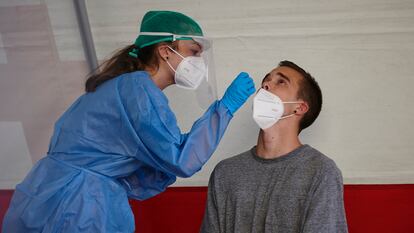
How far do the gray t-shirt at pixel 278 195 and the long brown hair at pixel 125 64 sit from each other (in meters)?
0.52

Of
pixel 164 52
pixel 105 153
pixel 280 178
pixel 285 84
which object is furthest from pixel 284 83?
pixel 105 153

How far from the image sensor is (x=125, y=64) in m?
1.34

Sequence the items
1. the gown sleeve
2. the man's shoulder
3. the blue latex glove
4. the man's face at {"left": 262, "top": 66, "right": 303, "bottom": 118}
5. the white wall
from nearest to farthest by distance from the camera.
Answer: the gown sleeve, the blue latex glove, the man's face at {"left": 262, "top": 66, "right": 303, "bottom": 118}, the man's shoulder, the white wall

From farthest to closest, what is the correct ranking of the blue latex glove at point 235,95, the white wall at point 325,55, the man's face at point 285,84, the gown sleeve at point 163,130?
1. the white wall at point 325,55
2. the man's face at point 285,84
3. the blue latex glove at point 235,95
4. the gown sleeve at point 163,130

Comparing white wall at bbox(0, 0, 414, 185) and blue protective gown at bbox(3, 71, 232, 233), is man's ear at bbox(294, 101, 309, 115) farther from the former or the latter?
white wall at bbox(0, 0, 414, 185)

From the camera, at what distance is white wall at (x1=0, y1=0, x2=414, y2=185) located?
1.70 meters

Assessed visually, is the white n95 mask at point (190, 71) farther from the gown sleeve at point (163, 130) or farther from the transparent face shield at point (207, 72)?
the gown sleeve at point (163, 130)

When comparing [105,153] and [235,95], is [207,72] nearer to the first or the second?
[235,95]

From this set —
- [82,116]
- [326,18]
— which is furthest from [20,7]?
[326,18]

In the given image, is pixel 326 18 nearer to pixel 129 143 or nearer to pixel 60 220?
pixel 129 143

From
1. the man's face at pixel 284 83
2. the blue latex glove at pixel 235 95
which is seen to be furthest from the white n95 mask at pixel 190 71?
the man's face at pixel 284 83

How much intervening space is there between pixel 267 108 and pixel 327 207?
393 millimetres

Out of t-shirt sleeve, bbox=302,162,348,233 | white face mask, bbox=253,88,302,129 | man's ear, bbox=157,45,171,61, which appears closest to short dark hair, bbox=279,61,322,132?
white face mask, bbox=253,88,302,129

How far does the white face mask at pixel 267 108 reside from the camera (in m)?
1.34
